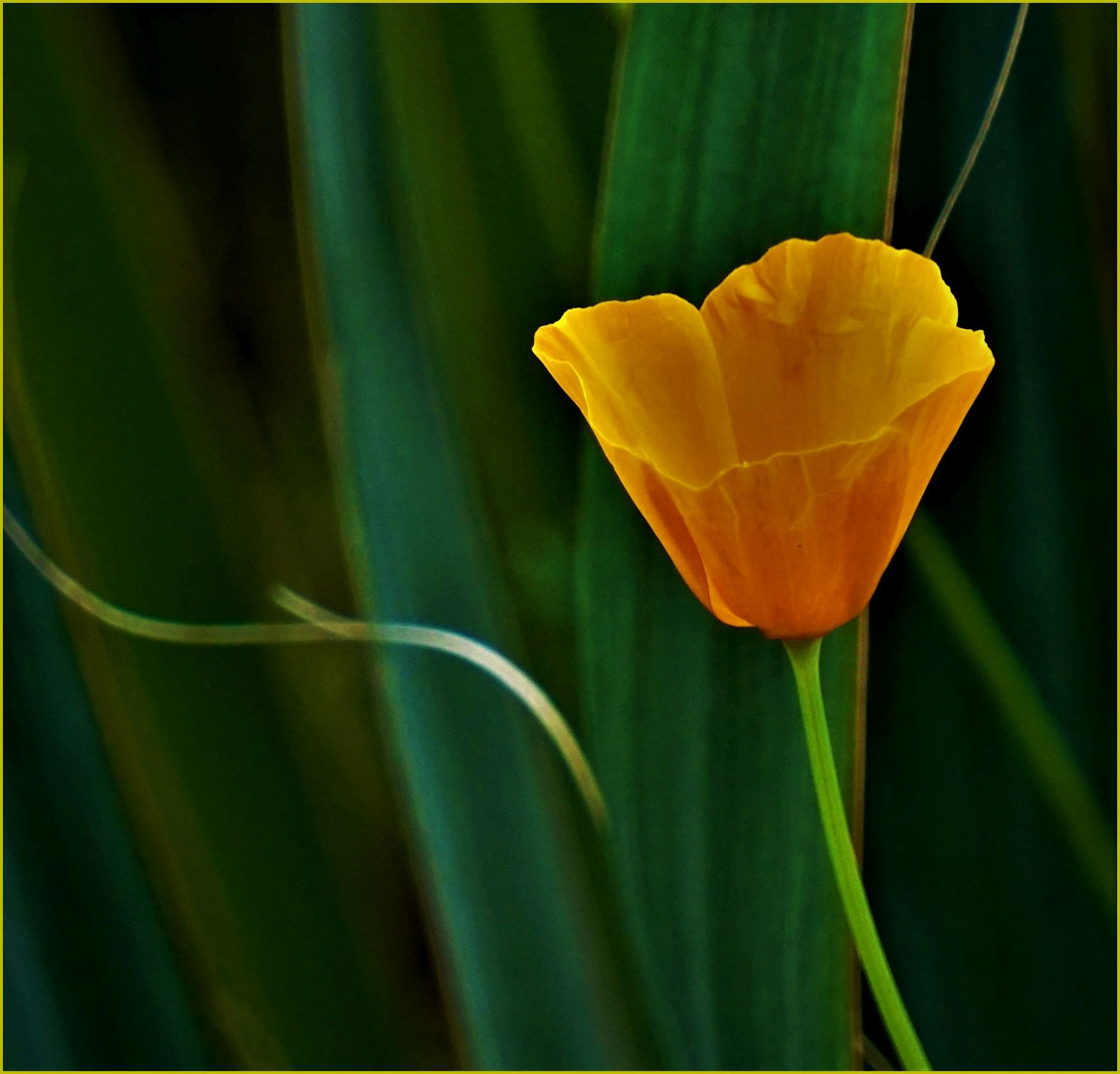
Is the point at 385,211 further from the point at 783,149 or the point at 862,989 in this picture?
the point at 862,989

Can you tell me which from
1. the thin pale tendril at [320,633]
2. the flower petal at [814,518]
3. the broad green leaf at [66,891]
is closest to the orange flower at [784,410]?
the flower petal at [814,518]

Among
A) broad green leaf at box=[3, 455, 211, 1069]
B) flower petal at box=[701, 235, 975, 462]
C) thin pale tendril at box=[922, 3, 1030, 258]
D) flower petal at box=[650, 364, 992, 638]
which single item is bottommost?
broad green leaf at box=[3, 455, 211, 1069]

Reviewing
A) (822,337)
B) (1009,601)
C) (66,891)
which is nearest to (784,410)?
(822,337)

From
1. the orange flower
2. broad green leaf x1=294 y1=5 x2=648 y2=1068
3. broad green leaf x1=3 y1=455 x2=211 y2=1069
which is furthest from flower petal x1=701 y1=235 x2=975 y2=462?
broad green leaf x1=3 y1=455 x2=211 y2=1069

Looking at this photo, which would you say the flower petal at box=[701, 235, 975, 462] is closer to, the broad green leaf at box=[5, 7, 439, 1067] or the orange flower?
the orange flower

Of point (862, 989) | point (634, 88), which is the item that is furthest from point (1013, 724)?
point (634, 88)

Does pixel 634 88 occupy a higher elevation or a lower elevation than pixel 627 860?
higher

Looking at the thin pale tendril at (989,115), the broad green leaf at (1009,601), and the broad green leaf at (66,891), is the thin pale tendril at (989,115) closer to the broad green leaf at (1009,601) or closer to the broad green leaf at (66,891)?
the broad green leaf at (1009,601)
